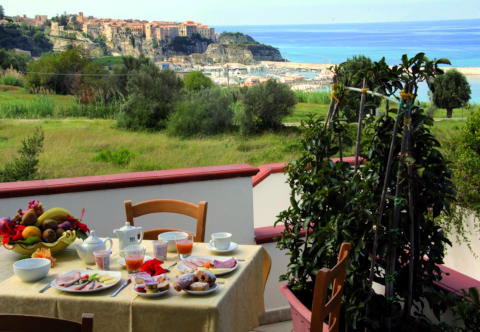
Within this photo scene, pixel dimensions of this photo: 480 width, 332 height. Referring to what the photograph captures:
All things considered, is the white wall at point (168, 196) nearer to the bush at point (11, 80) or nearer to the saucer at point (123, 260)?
the saucer at point (123, 260)

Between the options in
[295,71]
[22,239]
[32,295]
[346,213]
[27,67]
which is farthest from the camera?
[295,71]

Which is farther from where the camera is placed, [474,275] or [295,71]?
[295,71]

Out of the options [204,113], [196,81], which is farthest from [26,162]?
[196,81]

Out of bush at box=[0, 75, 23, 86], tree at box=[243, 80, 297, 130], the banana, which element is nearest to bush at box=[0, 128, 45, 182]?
bush at box=[0, 75, 23, 86]

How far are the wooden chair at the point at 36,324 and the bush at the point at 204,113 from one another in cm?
557

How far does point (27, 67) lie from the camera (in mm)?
6191

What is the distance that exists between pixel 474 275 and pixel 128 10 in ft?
18.4

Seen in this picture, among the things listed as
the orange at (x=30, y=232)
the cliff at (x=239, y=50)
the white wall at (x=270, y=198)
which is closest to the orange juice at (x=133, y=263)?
the orange at (x=30, y=232)

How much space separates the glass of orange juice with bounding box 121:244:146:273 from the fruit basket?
0.90 feet

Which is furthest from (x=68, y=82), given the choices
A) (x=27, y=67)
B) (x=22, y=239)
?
(x=22, y=239)

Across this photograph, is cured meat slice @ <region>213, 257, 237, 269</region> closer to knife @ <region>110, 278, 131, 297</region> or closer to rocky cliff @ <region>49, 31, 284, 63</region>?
knife @ <region>110, 278, 131, 297</region>

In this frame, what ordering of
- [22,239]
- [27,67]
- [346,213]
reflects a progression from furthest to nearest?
[27,67], [346,213], [22,239]

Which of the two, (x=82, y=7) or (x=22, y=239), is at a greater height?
(x=82, y=7)

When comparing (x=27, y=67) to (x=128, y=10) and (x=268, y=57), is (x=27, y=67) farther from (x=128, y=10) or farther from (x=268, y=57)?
(x=268, y=57)
